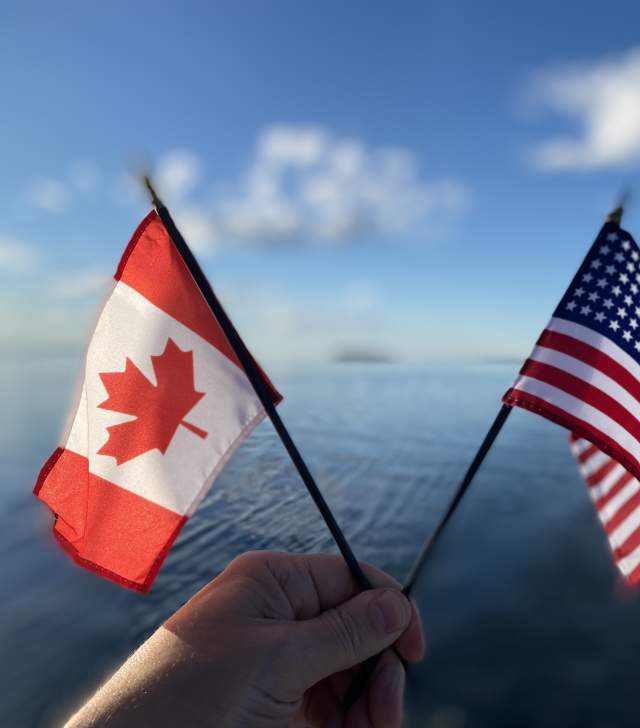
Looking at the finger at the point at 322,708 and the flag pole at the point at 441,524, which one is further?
the finger at the point at 322,708

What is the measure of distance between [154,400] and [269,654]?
1597 millimetres

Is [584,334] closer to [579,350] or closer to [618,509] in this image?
[579,350]

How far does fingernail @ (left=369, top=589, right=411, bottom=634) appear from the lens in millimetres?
2688

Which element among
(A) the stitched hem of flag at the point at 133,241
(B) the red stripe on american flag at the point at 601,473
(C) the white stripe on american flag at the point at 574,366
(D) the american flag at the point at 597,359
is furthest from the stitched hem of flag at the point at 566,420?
(A) the stitched hem of flag at the point at 133,241

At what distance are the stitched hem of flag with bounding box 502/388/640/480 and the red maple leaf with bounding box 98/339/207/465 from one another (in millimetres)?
1982

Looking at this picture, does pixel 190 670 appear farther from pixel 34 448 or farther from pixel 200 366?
pixel 34 448

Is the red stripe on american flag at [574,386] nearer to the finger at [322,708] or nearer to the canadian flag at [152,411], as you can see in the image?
the canadian flag at [152,411]

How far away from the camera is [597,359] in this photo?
296cm

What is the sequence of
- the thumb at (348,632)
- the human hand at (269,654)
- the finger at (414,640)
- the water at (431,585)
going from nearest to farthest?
the human hand at (269,654) → the thumb at (348,632) → the finger at (414,640) → the water at (431,585)

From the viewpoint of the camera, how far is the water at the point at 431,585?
18.6ft

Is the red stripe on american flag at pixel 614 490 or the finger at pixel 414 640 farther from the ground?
the red stripe on american flag at pixel 614 490

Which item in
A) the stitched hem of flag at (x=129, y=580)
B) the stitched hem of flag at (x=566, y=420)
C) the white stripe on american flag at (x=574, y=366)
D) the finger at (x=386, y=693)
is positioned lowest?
the finger at (x=386, y=693)

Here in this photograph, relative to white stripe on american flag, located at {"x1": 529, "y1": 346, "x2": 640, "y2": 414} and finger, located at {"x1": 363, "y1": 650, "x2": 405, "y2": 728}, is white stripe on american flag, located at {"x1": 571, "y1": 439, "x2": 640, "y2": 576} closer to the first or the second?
white stripe on american flag, located at {"x1": 529, "y1": 346, "x2": 640, "y2": 414}

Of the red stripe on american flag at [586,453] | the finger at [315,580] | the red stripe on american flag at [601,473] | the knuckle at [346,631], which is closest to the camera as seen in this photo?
the knuckle at [346,631]
